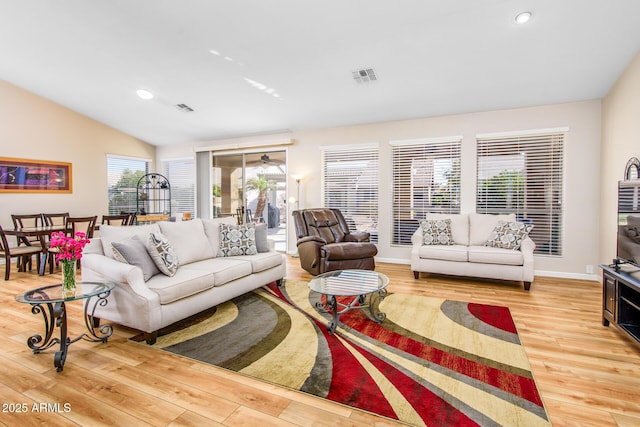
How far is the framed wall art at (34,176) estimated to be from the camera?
5.68m

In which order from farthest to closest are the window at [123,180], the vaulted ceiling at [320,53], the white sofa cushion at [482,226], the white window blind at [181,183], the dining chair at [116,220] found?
1. the white window blind at [181,183]
2. the window at [123,180]
3. the dining chair at [116,220]
4. the white sofa cushion at [482,226]
5. the vaulted ceiling at [320,53]

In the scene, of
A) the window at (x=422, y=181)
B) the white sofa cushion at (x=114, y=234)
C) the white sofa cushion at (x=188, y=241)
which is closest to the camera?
the white sofa cushion at (x=114, y=234)

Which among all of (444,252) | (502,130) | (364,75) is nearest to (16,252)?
(364,75)

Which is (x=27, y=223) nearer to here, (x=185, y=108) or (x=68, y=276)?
(x=185, y=108)

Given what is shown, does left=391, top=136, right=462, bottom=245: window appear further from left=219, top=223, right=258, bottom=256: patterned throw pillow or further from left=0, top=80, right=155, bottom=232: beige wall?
left=0, top=80, right=155, bottom=232: beige wall

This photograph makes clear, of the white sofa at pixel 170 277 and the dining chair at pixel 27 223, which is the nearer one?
the white sofa at pixel 170 277

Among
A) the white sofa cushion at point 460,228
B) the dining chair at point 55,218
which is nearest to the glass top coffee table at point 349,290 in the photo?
the white sofa cushion at point 460,228

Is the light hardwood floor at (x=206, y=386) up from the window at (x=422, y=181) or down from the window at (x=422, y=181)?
down

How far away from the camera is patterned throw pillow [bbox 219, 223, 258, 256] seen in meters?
3.99

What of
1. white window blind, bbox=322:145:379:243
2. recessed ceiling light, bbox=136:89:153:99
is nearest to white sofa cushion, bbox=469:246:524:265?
white window blind, bbox=322:145:379:243

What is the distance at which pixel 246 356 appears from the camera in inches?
96.6

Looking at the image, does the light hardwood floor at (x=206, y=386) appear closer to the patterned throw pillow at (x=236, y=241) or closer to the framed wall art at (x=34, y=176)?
the patterned throw pillow at (x=236, y=241)

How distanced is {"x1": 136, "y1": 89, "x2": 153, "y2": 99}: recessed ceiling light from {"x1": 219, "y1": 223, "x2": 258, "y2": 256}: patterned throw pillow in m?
3.11

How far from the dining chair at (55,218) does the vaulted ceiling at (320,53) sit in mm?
2253
